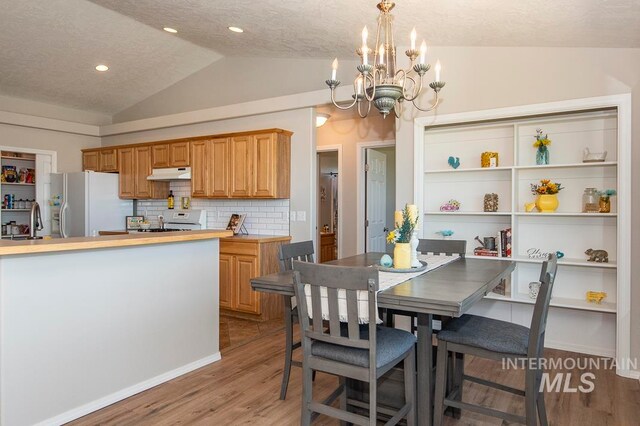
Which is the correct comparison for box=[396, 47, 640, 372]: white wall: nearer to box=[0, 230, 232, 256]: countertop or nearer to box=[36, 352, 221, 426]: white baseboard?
box=[0, 230, 232, 256]: countertop

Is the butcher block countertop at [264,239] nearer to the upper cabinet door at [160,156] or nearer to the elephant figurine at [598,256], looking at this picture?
the upper cabinet door at [160,156]

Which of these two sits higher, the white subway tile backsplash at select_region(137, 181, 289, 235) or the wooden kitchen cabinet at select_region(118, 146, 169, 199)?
the wooden kitchen cabinet at select_region(118, 146, 169, 199)

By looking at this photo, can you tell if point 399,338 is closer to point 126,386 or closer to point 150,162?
point 126,386

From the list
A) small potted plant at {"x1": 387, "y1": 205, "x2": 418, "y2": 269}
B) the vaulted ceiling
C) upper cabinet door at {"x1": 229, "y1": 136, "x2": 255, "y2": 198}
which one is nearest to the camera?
small potted plant at {"x1": 387, "y1": 205, "x2": 418, "y2": 269}

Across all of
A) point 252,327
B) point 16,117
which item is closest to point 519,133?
point 252,327

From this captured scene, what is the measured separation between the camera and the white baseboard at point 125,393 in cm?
239

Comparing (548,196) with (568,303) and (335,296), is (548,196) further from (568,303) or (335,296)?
(335,296)

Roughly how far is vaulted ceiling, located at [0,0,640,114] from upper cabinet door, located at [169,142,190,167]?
110 cm

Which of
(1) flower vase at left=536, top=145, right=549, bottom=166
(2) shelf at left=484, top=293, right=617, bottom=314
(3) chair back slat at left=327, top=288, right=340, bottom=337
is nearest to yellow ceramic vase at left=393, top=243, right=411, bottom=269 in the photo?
(3) chair back slat at left=327, top=288, right=340, bottom=337

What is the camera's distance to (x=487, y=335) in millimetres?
2178

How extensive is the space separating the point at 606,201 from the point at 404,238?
1982mm

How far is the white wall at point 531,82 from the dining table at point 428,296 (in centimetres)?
157

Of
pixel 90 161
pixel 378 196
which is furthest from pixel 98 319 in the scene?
pixel 90 161

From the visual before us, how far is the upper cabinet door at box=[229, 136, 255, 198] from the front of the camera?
195 inches
